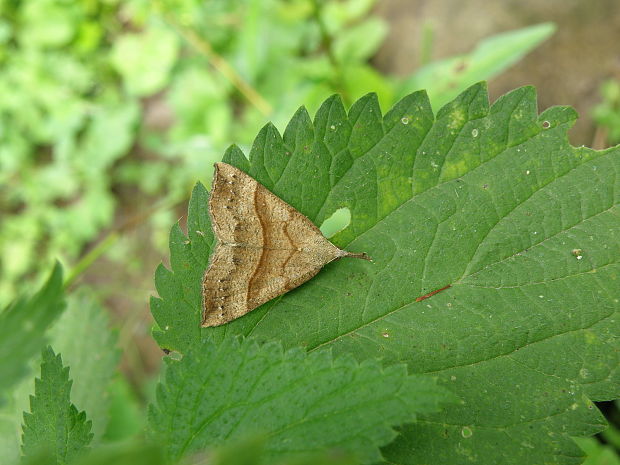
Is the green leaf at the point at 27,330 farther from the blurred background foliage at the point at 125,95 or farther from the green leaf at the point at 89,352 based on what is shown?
the blurred background foliage at the point at 125,95

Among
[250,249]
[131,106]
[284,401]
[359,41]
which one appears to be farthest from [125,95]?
[284,401]

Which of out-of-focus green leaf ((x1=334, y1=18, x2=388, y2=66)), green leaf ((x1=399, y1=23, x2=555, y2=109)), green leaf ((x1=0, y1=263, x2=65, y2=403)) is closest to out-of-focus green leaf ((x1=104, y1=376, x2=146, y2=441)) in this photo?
green leaf ((x1=0, y1=263, x2=65, y2=403))

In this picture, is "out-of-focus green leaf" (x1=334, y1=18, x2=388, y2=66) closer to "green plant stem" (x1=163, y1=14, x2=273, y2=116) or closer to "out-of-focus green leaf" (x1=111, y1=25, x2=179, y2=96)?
"green plant stem" (x1=163, y1=14, x2=273, y2=116)

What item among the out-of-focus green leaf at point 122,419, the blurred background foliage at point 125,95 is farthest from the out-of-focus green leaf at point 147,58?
the out-of-focus green leaf at point 122,419

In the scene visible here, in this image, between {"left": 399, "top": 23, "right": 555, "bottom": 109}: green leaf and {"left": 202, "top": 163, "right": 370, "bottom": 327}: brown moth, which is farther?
{"left": 399, "top": 23, "right": 555, "bottom": 109}: green leaf

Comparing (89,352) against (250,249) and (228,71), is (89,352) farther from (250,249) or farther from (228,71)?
(228,71)

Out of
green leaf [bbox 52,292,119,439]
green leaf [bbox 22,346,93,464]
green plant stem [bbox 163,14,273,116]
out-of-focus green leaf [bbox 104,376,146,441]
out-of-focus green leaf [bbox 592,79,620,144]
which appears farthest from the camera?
green plant stem [bbox 163,14,273,116]
